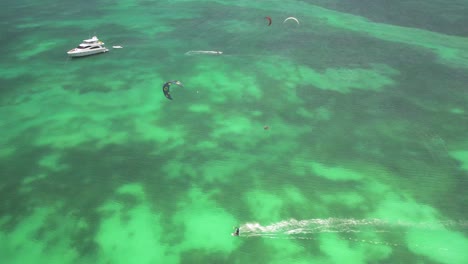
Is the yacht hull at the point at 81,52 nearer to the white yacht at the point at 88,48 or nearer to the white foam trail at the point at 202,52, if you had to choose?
the white yacht at the point at 88,48

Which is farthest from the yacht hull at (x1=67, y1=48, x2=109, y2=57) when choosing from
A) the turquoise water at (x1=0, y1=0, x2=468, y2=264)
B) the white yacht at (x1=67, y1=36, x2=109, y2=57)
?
the turquoise water at (x1=0, y1=0, x2=468, y2=264)

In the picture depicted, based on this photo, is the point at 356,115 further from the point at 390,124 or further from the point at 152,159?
the point at 152,159

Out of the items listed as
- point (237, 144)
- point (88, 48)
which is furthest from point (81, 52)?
point (237, 144)

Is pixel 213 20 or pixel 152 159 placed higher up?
pixel 213 20

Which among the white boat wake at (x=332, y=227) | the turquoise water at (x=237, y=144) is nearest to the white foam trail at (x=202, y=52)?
the turquoise water at (x=237, y=144)

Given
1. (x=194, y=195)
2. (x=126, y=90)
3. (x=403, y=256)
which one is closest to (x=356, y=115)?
(x=403, y=256)
